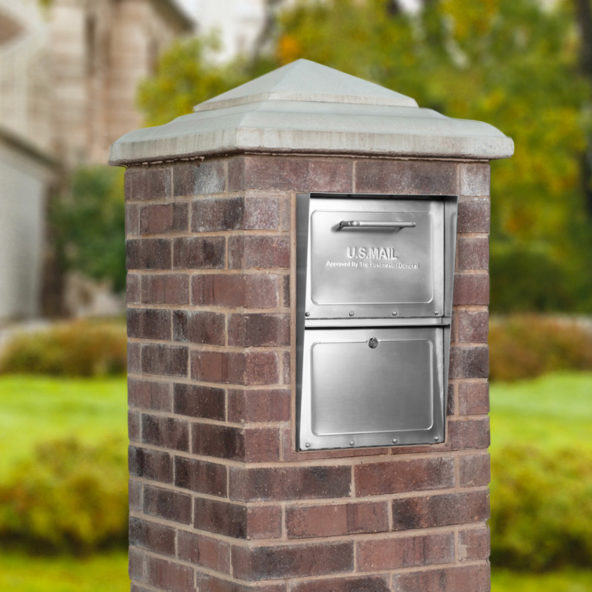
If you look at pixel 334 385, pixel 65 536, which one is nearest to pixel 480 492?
pixel 334 385

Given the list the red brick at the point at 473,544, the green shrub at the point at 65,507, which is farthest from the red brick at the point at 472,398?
the green shrub at the point at 65,507

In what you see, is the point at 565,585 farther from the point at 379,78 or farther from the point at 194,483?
the point at 379,78

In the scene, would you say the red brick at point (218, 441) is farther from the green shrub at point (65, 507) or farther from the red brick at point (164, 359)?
the green shrub at point (65, 507)

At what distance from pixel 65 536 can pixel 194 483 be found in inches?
177

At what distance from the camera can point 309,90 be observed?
10.7 ft

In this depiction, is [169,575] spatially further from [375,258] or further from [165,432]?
[375,258]

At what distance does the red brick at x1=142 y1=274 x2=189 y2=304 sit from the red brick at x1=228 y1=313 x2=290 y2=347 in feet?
0.81

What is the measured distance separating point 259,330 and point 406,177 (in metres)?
0.59

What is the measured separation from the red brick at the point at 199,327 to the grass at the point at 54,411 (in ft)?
15.5

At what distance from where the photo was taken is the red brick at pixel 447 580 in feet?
10.6

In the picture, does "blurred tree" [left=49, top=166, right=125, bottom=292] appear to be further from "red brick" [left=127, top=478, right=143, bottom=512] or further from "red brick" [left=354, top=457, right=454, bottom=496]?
"red brick" [left=354, top=457, right=454, bottom=496]

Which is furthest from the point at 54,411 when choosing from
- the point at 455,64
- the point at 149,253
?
the point at 149,253

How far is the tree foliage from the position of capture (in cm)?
1555

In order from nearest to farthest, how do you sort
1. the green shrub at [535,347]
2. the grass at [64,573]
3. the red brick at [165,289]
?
the red brick at [165,289] → the grass at [64,573] → the green shrub at [535,347]
